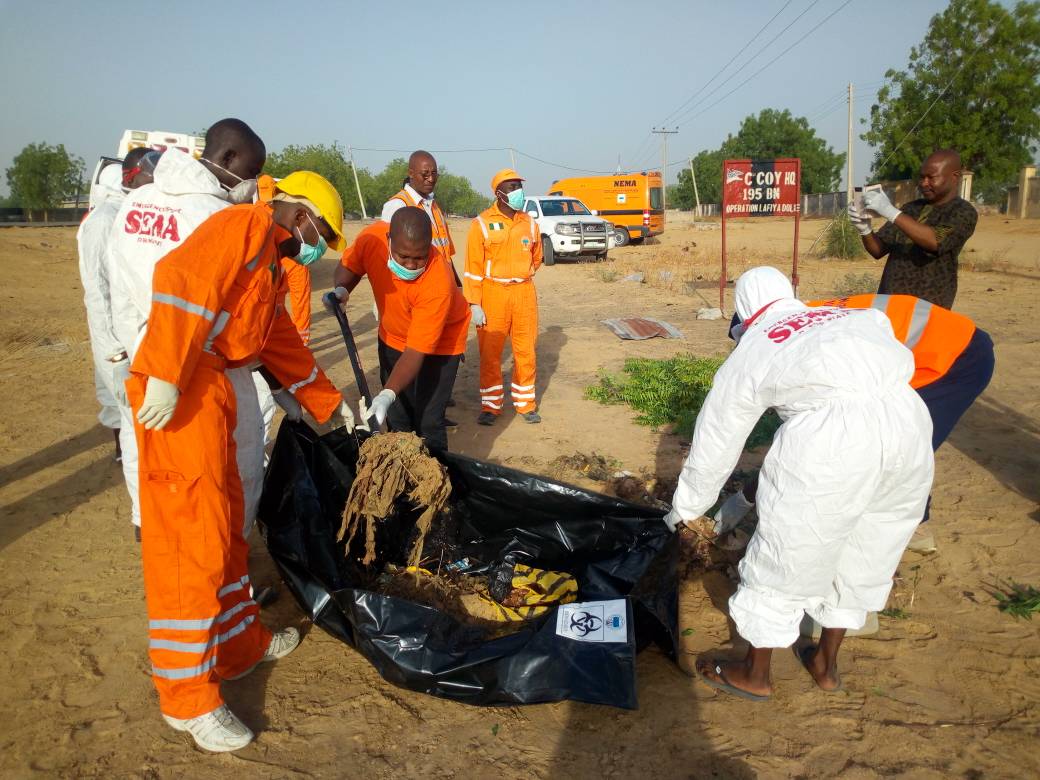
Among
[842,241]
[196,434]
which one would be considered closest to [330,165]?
[842,241]

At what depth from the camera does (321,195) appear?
291cm

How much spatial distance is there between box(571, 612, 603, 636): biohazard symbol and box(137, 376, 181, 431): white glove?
1.44m

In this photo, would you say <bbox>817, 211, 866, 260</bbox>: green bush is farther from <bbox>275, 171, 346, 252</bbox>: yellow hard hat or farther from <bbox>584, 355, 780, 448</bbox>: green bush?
<bbox>275, 171, 346, 252</bbox>: yellow hard hat

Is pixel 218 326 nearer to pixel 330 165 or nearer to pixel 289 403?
pixel 289 403

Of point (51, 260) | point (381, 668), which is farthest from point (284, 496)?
point (51, 260)

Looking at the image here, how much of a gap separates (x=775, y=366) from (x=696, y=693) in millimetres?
1271

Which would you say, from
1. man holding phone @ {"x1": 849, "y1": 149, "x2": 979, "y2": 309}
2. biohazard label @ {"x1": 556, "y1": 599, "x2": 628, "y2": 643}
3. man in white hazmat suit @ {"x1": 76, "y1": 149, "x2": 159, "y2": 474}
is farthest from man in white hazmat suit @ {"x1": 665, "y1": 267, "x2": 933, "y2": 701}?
man in white hazmat suit @ {"x1": 76, "y1": 149, "x2": 159, "y2": 474}

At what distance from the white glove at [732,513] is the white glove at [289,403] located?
205 cm

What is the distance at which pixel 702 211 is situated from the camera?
177 feet

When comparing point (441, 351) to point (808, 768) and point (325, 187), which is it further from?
point (808, 768)

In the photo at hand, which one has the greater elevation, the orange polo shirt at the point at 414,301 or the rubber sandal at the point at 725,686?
the orange polo shirt at the point at 414,301

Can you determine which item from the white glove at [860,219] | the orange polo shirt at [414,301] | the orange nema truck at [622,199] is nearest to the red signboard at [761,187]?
the white glove at [860,219]

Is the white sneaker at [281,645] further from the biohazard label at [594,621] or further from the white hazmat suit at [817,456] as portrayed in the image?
the white hazmat suit at [817,456]

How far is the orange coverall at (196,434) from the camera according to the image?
1.88m
